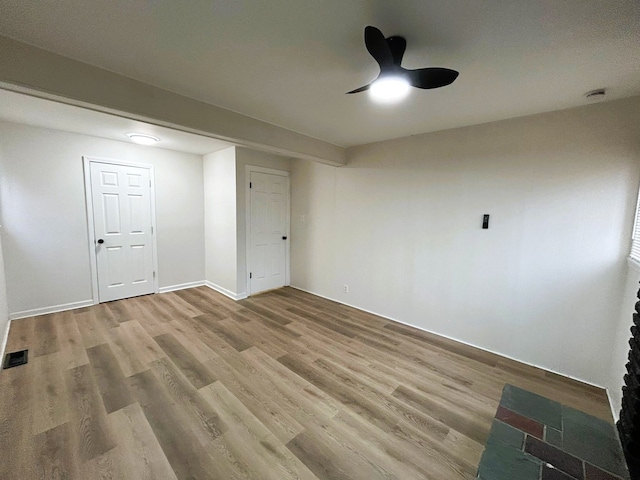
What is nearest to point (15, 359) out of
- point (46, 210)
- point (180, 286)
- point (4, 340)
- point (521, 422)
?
point (4, 340)

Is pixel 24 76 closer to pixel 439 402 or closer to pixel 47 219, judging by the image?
pixel 47 219

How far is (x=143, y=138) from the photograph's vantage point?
3.62 metres

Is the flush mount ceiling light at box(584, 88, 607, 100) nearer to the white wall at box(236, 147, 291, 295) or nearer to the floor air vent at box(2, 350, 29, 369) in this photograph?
the white wall at box(236, 147, 291, 295)

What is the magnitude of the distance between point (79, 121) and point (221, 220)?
2.11 metres

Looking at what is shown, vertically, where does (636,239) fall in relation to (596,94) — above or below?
below

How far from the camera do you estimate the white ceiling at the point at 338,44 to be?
1261mm

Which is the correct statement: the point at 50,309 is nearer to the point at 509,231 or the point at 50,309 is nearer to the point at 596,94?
the point at 509,231

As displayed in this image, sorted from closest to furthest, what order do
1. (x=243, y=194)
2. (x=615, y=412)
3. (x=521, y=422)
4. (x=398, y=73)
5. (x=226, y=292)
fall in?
(x=398, y=73), (x=521, y=422), (x=615, y=412), (x=243, y=194), (x=226, y=292)

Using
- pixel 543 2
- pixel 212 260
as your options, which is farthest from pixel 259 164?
pixel 543 2

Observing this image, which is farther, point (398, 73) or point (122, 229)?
point (122, 229)

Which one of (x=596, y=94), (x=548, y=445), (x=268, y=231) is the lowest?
(x=548, y=445)

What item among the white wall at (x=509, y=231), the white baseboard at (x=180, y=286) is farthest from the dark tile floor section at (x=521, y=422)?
the white baseboard at (x=180, y=286)

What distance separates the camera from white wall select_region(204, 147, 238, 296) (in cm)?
416

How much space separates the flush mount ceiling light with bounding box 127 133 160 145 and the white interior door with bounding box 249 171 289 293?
4.80ft
